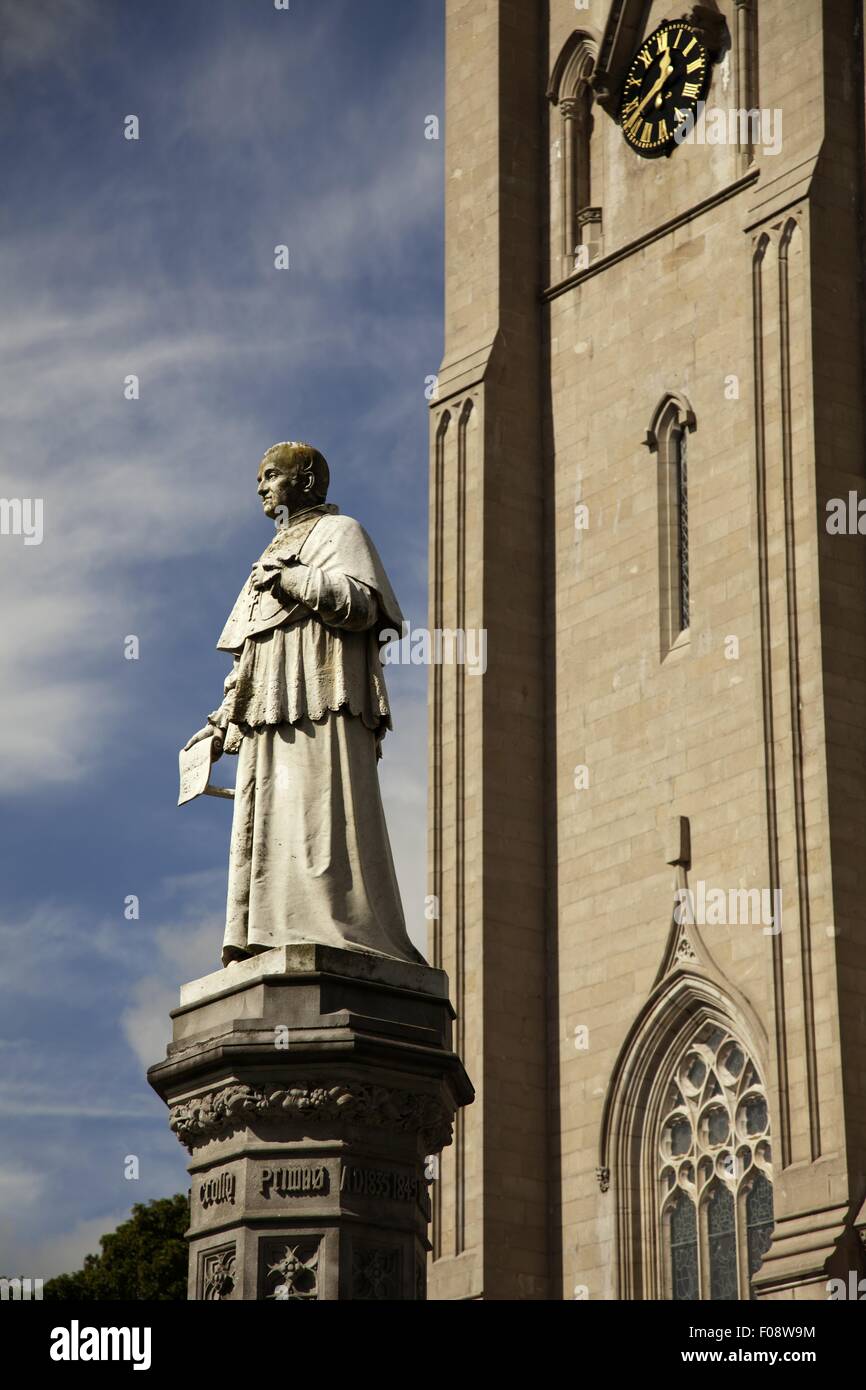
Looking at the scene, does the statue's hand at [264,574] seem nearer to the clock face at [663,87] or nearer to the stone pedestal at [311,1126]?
the stone pedestal at [311,1126]

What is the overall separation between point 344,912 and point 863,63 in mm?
21329

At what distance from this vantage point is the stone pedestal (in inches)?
432

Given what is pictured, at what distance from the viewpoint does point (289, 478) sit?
42.0 feet

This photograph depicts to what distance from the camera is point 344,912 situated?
11.7 m

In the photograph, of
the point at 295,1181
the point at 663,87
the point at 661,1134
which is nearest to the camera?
the point at 295,1181

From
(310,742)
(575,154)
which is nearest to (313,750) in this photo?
(310,742)

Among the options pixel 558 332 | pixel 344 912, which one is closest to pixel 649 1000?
pixel 558 332

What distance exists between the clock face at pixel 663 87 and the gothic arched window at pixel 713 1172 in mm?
11767

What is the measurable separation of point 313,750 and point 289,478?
154 cm

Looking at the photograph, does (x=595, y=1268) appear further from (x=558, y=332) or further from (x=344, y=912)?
(x=344, y=912)

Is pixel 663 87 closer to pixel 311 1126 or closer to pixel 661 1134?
pixel 661 1134

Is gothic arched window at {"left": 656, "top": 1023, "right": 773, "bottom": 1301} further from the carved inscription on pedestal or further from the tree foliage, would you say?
the carved inscription on pedestal

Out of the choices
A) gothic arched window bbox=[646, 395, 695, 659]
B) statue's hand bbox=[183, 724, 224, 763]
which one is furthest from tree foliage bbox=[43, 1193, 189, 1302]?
statue's hand bbox=[183, 724, 224, 763]
